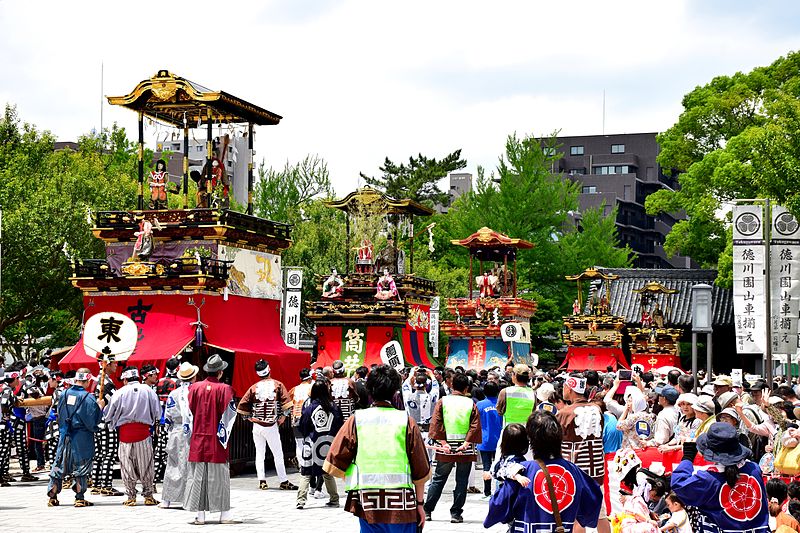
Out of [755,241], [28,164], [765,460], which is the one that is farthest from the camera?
[28,164]

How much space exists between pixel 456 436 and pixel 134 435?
444 centimetres

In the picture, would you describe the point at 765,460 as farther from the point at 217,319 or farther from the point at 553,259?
the point at 553,259

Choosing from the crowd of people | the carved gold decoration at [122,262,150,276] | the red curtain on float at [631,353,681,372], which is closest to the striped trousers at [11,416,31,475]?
the crowd of people

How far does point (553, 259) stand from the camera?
4769cm

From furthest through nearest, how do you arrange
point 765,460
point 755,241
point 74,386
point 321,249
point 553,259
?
point 553,259, point 321,249, point 755,241, point 74,386, point 765,460

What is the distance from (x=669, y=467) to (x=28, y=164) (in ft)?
88.3

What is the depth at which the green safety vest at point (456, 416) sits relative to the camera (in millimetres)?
12766

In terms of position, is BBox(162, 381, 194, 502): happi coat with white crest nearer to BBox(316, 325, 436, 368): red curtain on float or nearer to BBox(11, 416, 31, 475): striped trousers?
BBox(11, 416, 31, 475): striped trousers

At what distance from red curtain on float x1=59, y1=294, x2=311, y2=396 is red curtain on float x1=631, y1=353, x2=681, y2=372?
2360cm

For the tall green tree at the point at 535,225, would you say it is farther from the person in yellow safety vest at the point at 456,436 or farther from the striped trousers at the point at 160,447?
the person in yellow safety vest at the point at 456,436

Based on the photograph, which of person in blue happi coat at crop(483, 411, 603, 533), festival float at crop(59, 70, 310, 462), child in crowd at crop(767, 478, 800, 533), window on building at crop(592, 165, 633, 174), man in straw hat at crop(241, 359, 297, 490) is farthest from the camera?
window on building at crop(592, 165, 633, 174)

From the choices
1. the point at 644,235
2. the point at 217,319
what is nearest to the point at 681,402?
the point at 217,319

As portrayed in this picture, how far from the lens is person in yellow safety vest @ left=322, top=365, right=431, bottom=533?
758 centimetres

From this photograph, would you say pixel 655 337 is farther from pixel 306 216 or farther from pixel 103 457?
pixel 103 457
